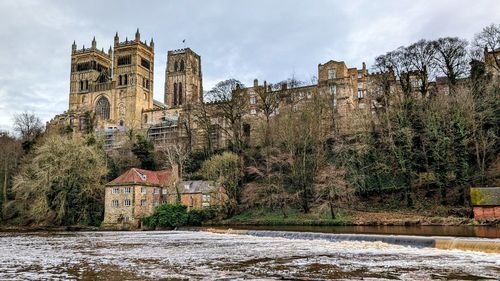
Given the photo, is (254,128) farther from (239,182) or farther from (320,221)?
(320,221)

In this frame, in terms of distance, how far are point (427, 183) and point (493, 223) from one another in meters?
11.8

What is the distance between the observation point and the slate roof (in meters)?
56.2

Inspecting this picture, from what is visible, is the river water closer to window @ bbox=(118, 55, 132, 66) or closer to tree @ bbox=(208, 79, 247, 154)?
tree @ bbox=(208, 79, 247, 154)

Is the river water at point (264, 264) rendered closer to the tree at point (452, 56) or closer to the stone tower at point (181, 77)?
the tree at point (452, 56)

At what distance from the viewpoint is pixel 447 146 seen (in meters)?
45.2

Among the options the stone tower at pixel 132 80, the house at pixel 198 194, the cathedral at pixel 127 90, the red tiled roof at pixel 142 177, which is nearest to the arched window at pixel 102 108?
the cathedral at pixel 127 90

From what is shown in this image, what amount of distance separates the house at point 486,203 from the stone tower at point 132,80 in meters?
90.0

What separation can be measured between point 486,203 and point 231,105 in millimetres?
35414

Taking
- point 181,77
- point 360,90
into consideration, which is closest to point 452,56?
point 360,90

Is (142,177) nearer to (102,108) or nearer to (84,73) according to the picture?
(102,108)

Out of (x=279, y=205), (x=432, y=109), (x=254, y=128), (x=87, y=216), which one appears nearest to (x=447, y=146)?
(x=432, y=109)

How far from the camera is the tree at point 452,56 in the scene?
→ 55.8m

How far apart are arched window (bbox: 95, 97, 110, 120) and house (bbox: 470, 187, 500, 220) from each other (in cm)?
10272

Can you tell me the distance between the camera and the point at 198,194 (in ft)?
186
